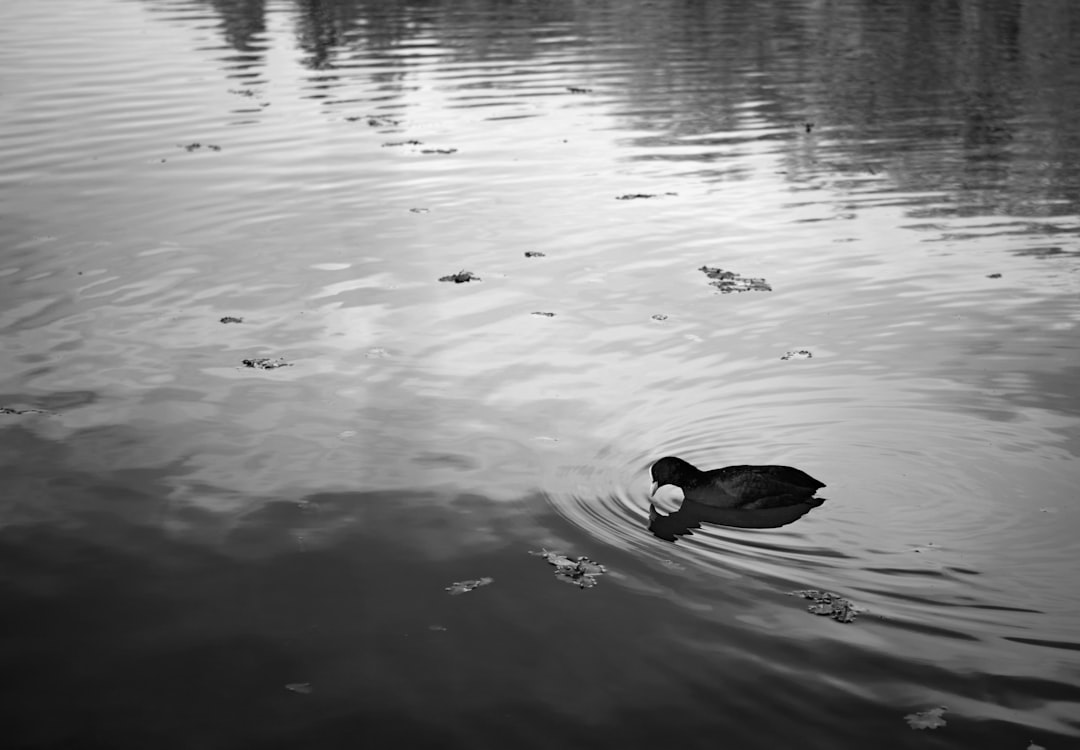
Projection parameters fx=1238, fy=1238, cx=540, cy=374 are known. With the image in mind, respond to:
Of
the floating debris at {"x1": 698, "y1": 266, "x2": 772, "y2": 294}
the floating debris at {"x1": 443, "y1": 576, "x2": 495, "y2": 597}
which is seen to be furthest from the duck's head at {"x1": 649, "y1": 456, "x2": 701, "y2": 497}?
the floating debris at {"x1": 698, "y1": 266, "x2": 772, "y2": 294}

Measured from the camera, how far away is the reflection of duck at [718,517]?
9.54 m

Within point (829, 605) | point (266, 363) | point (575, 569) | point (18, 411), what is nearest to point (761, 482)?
point (829, 605)

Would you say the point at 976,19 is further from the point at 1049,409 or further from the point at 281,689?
the point at 281,689

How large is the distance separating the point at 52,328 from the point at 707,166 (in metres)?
12.6

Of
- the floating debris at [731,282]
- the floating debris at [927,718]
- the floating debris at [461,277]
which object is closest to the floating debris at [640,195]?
the floating debris at [731,282]

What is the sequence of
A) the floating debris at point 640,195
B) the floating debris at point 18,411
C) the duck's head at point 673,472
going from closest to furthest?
1. the duck's head at point 673,472
2. the floating debris at point 18,411
3. the floating debris at point 640,195

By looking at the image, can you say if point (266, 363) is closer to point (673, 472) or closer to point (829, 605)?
point (673, 472)

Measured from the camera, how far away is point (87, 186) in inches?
852

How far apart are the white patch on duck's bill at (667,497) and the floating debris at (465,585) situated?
1.66 meters

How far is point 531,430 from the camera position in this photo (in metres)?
11.5

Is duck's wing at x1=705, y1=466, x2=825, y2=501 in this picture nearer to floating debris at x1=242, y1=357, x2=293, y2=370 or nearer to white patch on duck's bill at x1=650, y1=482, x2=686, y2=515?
white patch on duck's bill at x1=650, y1=482, x2=686, y2=515

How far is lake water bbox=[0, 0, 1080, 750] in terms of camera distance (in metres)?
7.55

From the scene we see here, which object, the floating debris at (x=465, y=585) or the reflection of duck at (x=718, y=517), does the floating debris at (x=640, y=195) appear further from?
the floating debris at (x=465, y=585)

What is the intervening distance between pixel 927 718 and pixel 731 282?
9.25 m
